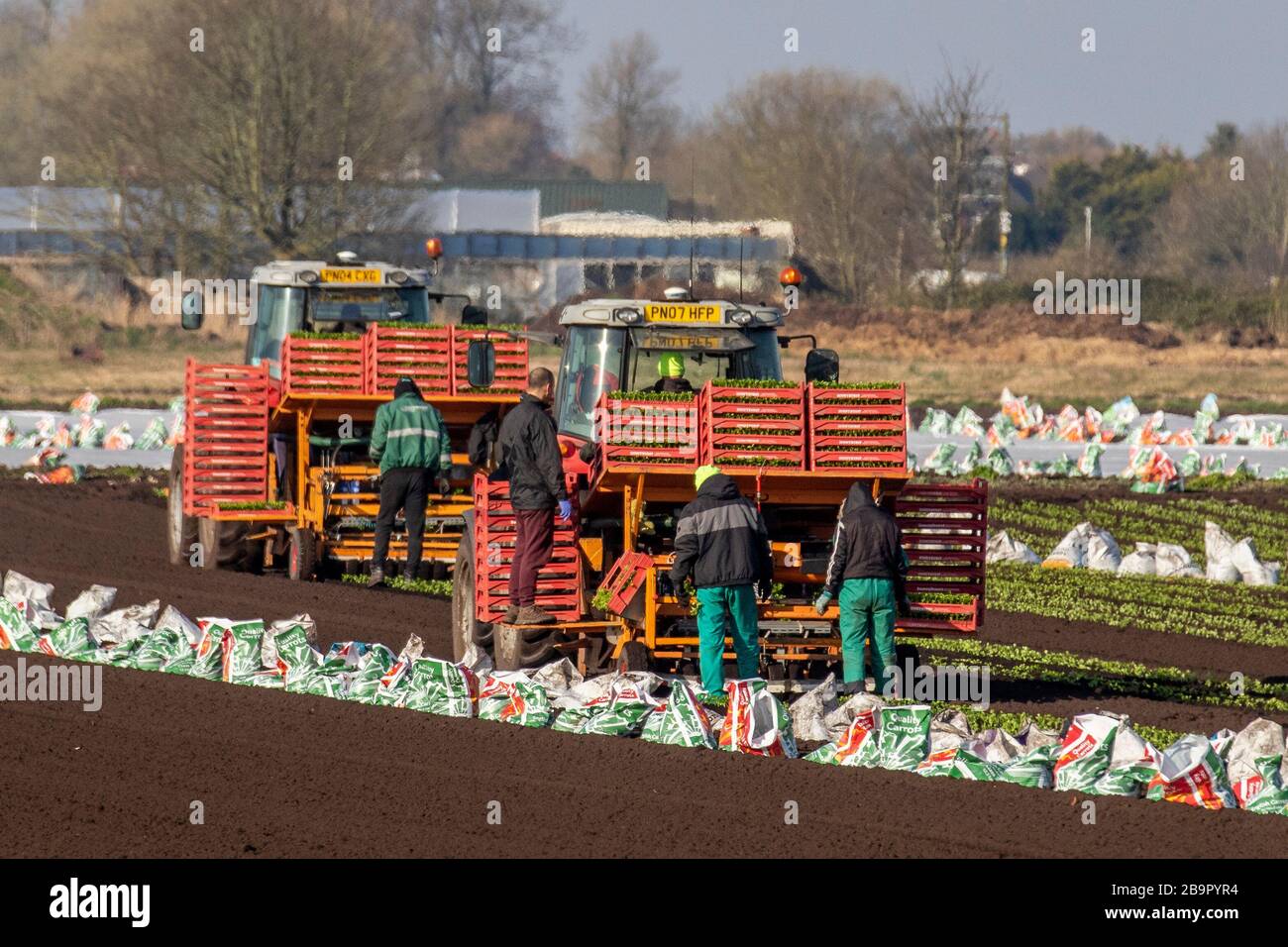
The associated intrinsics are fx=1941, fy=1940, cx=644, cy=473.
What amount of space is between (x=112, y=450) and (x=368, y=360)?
1469 cm

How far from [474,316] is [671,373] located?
5.53m

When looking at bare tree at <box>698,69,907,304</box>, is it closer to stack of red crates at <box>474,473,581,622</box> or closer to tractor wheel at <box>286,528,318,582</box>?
tractor wheel at <box>286,528,318,582</box>

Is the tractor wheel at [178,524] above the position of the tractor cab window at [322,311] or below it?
below

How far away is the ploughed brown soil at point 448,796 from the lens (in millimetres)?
8367

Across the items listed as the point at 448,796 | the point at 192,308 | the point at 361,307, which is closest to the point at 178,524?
the point at 192,308

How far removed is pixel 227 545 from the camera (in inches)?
706

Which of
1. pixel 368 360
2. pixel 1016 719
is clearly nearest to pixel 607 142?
pixel 368 360

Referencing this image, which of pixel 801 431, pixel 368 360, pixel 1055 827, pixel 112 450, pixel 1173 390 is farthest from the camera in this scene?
pixel 1173 390

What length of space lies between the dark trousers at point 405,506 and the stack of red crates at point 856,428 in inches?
219

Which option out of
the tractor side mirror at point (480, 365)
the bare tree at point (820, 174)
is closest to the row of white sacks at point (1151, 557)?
the tractor side mirror at point (480, 365)

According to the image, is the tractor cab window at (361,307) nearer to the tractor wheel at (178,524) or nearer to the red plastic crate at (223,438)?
the red plastic crate at (223,438)
